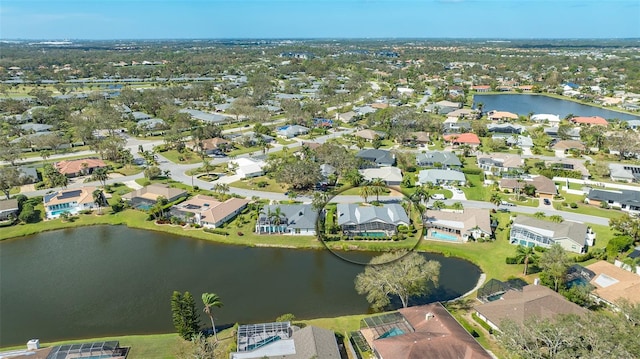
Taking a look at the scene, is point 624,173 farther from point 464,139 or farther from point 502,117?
point 502,117

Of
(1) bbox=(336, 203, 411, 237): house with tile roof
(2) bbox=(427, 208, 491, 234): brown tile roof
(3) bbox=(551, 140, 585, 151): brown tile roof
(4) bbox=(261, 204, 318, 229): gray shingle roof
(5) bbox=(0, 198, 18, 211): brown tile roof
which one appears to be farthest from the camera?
(3) bbox=(551, 140, 585, 151): brown tile roof

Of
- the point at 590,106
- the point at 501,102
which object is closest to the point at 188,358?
the point at 501,102

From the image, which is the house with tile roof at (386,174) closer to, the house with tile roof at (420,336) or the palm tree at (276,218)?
the palm tree at (276,218)

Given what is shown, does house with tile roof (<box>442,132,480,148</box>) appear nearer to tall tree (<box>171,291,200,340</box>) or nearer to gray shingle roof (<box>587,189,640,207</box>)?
gray shingle roof (<box>587,189,640,207</box>)

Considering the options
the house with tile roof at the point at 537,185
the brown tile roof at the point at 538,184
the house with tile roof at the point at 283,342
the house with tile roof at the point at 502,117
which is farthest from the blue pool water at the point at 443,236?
the house with tile roof at the point at 502,117

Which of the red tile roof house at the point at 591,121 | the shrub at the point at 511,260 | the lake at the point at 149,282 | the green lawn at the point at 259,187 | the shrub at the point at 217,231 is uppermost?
the red tile roof house at the point at 591,121

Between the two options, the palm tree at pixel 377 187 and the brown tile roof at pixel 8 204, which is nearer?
the brown tile roof at pixel 8 204

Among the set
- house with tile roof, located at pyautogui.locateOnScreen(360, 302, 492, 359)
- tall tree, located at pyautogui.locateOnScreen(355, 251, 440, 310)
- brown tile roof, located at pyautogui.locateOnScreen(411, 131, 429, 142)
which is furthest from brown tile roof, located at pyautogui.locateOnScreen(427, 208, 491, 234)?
brown tile roof, located at pyautogui.locateOnScreen(411, 131, 429, 142)
